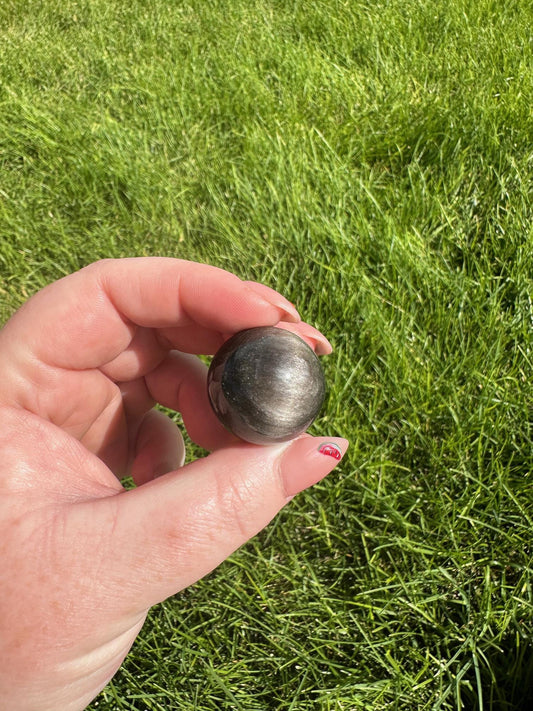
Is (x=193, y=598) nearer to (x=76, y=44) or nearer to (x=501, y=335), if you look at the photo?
(x=501, y=335)

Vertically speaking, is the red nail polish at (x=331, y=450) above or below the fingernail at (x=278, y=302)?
below

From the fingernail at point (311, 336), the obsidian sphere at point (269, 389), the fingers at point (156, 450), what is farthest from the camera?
the fingers at point (156, 450)

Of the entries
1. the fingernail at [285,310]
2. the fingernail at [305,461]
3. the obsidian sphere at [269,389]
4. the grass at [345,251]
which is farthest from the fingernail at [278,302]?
the grass at [345,251]

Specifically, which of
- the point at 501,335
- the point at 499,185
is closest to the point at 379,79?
the point at 499,185

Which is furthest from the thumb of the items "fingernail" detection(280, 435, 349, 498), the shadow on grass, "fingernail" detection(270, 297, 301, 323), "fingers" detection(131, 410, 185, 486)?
the shadow on grass

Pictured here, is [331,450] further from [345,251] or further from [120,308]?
[345,251]

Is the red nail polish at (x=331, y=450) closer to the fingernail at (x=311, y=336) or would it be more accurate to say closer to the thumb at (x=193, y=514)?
the thumb at (x=193, y=514)

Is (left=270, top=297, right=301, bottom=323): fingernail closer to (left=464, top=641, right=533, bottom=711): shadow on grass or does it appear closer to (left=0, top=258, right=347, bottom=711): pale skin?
(left=0, top=258, right=347, bottom=711): pale skin
